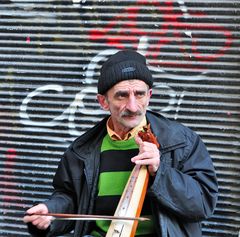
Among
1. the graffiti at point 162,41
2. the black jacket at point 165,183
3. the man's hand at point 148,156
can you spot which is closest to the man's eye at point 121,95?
the black jacket at point 165,183

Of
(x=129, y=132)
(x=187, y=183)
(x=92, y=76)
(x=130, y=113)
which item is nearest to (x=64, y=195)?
(x=129, y=132)

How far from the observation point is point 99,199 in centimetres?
300

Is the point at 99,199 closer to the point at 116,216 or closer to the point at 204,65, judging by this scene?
the point at 116,216

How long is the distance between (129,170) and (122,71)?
1.85 ft

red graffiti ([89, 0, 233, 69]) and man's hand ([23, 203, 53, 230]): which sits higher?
red graffiti ([89, 0, 233, 69])

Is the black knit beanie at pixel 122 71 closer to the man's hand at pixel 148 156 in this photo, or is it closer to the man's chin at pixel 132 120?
the man's chin at pixel 132 120

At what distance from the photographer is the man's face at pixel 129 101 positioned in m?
2.85

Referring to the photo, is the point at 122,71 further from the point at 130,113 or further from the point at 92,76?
the point at 92,76

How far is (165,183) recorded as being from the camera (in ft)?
8.84

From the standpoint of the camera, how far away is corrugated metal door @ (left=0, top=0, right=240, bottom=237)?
385 cm

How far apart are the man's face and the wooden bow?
0.20 m

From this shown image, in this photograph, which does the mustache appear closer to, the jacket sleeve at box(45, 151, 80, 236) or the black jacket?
the black jacket

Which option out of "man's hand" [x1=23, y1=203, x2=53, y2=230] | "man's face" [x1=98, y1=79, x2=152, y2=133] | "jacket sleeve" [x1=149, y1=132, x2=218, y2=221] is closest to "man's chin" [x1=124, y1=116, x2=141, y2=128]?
"man's face" [x1=98, y1=79, x2=152, y2=133]

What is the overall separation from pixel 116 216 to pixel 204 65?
1.64 m
